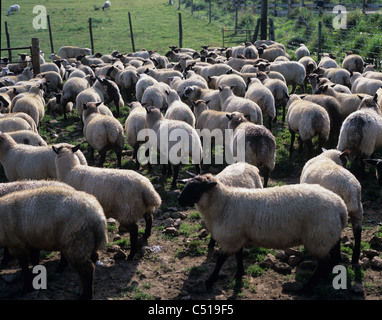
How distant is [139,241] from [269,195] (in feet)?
7.37

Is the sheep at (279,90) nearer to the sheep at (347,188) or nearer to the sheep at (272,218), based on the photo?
the sheep at (347,188)

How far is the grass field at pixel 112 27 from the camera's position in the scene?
27688 millimetres

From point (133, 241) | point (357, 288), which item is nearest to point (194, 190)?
point (133, 241)

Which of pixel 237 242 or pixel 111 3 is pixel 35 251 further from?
pixel 111 3

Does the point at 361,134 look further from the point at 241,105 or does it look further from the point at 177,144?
the point at 177,144

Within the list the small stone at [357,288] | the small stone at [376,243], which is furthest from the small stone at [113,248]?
the small stone at [376,243]

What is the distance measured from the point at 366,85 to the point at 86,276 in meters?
9.18

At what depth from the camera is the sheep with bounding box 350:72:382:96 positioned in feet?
36.0

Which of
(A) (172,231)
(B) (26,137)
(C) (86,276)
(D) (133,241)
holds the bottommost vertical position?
(A) (172,231)

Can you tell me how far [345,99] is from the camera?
401 inches

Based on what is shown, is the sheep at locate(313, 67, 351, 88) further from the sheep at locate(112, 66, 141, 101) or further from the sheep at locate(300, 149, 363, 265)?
the sheep at locate(300, 149, 363, 265)

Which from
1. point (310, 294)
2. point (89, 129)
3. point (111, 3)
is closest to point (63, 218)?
point (310, 294)

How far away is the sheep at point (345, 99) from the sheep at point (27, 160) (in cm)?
623

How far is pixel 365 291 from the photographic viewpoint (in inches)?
198
